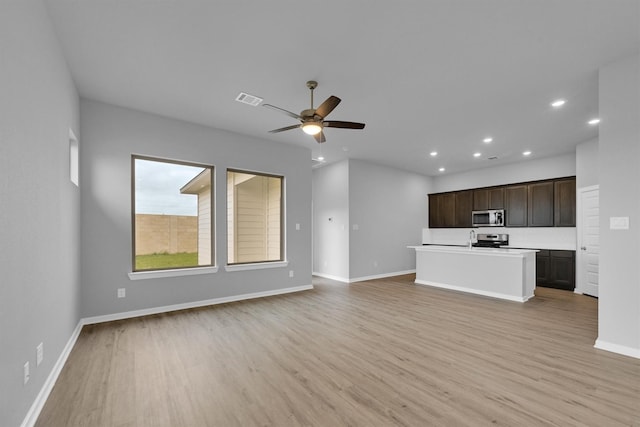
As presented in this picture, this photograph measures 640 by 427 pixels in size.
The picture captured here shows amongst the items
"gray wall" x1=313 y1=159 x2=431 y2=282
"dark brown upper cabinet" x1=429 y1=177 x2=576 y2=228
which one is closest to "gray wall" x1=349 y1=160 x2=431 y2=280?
"gray wall" x1=313 y1=159 x2=431 y2=282

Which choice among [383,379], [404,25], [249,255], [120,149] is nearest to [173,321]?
[249,255]

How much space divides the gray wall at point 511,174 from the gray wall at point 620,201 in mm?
4217

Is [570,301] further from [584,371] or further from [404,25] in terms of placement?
[404,25]

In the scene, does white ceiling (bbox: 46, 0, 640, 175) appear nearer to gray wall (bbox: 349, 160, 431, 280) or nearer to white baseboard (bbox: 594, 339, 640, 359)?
gray wall (bbox: 349, 160, 431, 280)

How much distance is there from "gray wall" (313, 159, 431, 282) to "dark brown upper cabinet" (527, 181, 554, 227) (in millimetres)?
2849

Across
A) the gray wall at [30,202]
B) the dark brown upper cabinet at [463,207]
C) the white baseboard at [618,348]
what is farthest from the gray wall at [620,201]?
the dark brown upper cabinet at [463,207]

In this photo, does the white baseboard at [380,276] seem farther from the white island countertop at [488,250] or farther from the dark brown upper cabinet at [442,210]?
the dark brown upper cabinet at [442,210]

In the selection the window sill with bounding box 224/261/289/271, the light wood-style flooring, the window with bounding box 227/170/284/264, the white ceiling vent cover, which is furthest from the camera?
the window with bounding box 227/170/284/264

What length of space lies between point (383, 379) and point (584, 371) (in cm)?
185

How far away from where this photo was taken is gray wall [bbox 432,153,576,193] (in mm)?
6609

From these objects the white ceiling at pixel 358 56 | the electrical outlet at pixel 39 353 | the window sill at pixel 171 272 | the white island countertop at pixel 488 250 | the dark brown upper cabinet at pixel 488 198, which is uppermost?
the white ceiling at pixel 358 56

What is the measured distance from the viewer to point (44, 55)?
7.60 feet

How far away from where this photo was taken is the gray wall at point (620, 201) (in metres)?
2.88

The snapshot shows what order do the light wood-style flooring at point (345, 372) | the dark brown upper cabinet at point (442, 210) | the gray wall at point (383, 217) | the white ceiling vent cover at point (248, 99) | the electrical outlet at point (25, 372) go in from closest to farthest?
the electrical outlet at point (25, 372)
the light wood-style flooring at point (345, 372)
the white ceiling vent cover at point (248, 99)
the gray wall at point (383, 217)
the dark brown upper cabinet at point (442, 210)
